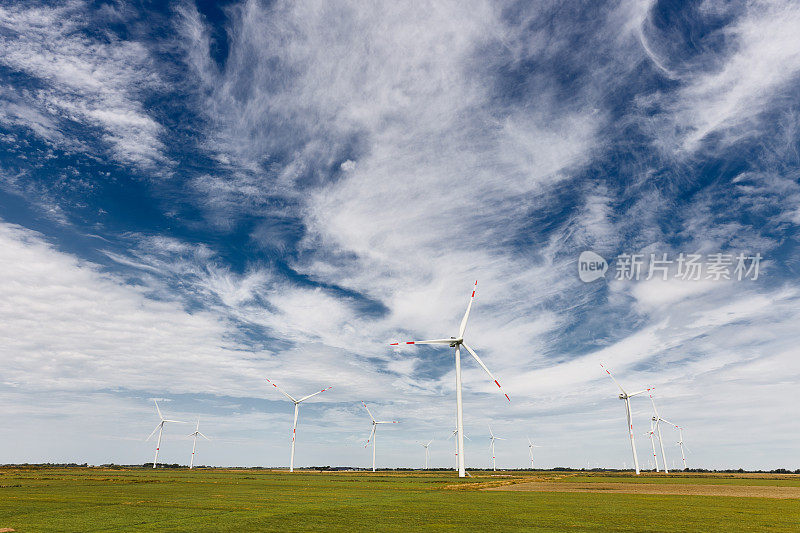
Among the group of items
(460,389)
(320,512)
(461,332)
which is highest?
(461,332)

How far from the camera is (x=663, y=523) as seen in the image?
35000 mm

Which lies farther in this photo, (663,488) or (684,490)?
(663,488)

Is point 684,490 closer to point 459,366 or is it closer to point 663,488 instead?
point 663,488

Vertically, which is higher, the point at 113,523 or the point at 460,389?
the point at 460,389

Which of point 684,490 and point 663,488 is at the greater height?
point 684,490

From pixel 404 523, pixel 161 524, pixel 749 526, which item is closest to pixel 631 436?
pixel 749 526

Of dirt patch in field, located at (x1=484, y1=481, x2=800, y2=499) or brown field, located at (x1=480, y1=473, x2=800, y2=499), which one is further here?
brown field, located at (x1=480, y1=473, x2=800, y2=499)

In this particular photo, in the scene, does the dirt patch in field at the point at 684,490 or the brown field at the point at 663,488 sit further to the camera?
the brown field at the point at 663,488

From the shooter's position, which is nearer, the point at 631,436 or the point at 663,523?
the point at 663,523

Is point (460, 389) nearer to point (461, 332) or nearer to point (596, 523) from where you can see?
point (461, 332)

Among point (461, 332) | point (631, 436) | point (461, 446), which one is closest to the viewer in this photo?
point (461, 446)

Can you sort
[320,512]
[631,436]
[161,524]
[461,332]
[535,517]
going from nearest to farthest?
[161,524]
[535,517]
[320,512]
[461,332]
[631,436]

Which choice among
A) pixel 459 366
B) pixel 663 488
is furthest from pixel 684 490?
pixel 459 366

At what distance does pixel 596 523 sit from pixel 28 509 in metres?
50.2
